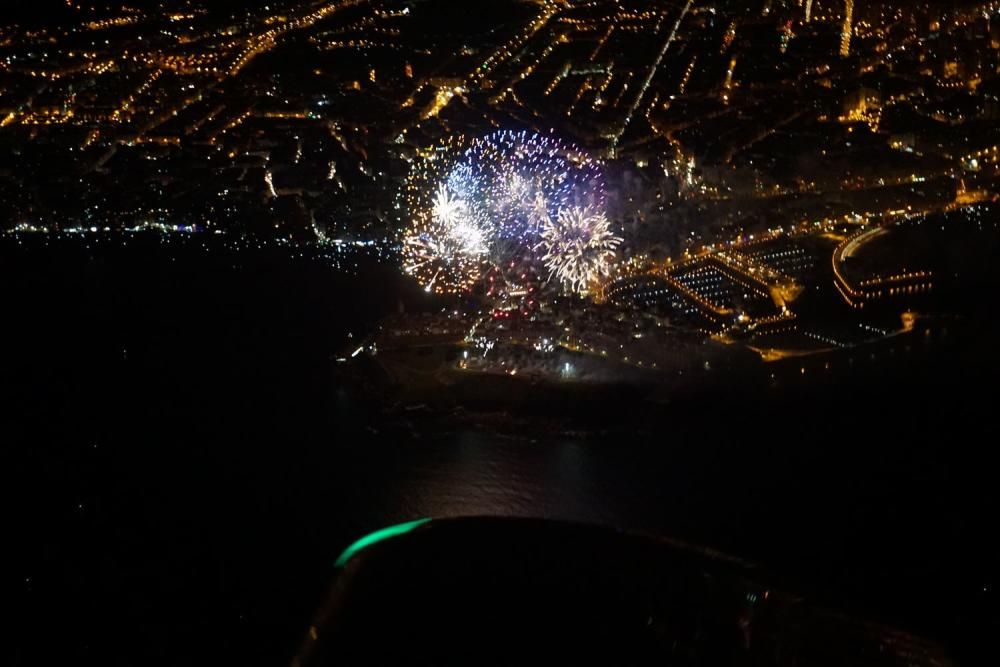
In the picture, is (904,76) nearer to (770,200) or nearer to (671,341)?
(770,200)

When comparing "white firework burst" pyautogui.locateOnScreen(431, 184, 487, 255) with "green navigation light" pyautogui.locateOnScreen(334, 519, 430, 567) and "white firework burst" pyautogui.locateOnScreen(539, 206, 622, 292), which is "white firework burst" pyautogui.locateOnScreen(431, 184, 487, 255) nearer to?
"white firework burst" pyautogui.locateOnScreen(539, 206, 622, 292)

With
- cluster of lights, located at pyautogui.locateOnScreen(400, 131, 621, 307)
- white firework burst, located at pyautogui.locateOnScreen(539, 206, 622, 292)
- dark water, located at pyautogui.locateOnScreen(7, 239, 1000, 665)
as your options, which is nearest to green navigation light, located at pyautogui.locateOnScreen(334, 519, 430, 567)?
dark water, located at pyautogui.locateOnScreen(7, 239, 1000, 665)

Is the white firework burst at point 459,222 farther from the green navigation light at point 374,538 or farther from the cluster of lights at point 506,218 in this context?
the green navigation light at point 374,538

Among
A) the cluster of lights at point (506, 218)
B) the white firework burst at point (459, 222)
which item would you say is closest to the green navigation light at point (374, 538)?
the cluster of lights at point (506, 218)

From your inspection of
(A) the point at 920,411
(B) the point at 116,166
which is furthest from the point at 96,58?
(A) the point at 920,411

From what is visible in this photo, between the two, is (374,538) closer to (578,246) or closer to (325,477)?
(325,477)
